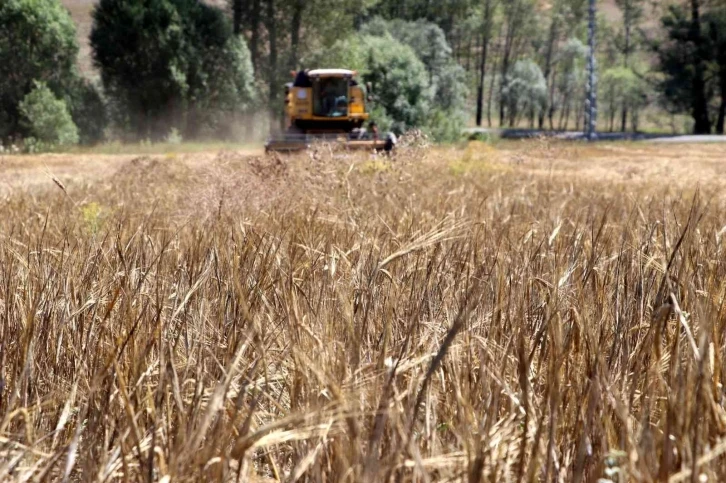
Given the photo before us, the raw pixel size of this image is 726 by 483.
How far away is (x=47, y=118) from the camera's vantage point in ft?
83.7

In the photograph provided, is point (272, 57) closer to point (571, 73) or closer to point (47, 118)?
point (47, 118)

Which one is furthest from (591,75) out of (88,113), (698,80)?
(88,113)

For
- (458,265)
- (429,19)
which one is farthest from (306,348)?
(429,19)

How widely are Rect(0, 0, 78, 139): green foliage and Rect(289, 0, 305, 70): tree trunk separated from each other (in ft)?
33.2

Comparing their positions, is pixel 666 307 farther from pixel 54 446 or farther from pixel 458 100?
pixel 458 100

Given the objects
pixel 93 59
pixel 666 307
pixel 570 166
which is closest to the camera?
pixel 666 307

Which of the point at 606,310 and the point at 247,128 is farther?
the point at 247,128

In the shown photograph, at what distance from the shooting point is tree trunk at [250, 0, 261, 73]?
3741cm

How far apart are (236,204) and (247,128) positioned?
101 ft

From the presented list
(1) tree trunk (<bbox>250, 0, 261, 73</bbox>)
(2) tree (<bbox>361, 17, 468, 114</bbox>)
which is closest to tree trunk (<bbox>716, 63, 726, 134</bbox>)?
(2) tree (<bbox>361, 17, 468, 114</bbox>)

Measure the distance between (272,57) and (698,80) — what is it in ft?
72.7

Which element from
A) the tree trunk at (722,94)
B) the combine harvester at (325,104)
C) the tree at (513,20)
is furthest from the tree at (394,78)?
the tree at (513,20)

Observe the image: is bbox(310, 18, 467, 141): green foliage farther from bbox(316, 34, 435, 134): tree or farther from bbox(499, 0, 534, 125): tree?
bbox(499, 0, 534, 125): tree

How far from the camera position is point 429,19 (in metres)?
59.0
